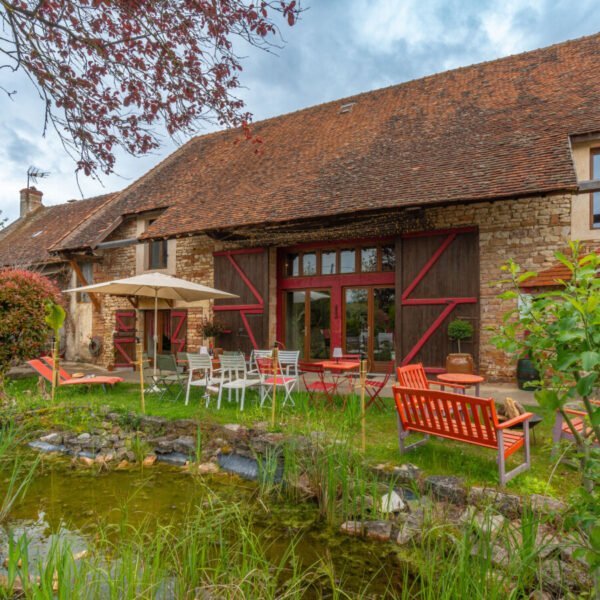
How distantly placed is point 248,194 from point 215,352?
420 cm

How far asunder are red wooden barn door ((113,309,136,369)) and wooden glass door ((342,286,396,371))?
6.81m

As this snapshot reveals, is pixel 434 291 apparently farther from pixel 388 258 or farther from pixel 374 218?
pixel 374 218

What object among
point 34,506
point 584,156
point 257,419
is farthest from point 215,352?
point 584,156

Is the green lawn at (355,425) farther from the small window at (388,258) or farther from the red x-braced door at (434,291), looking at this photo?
the small window at (388,258)

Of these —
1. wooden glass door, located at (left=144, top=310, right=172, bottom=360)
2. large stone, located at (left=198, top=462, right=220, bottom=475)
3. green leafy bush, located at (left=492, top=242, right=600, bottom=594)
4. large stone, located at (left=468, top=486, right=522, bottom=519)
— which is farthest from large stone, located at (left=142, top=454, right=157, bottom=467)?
wooden glass door, located at (left=144, top=310, right=172, bottom=360)

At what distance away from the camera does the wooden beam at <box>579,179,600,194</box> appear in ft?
23.5

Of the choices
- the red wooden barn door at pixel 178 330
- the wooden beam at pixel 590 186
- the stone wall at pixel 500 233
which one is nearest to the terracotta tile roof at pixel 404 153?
the wooden beam at pixel 590 186

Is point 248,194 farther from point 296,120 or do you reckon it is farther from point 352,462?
point 352,462

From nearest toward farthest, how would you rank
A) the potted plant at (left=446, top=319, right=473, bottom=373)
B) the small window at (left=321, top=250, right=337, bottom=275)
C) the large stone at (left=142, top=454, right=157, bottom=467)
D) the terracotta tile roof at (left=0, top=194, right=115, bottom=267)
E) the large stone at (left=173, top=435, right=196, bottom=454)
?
1. the large stone at (left=142, top=454, right=157, bottom=467)
2. the large stone at (left=173, top=435, right=196, bottom=454)
3. the potted plant at (left=446, top=319, right=473, bottom=373)
4. the small window at (left=321, top=250, right=337, bottom=275)
5. the terracotta tile roof at (left=0, top=194, right=115, bottom=267)

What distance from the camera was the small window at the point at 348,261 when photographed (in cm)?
1045

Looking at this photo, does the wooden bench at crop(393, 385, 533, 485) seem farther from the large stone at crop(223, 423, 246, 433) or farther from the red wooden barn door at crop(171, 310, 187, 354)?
the red wooden barn door at crop(171, 310, 187, 354)

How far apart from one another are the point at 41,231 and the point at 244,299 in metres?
12.6

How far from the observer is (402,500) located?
11.3 ft

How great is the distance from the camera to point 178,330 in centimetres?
1241
